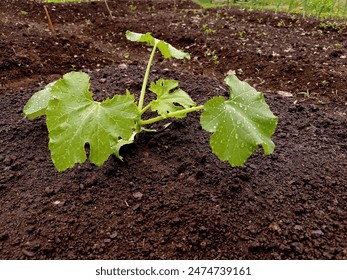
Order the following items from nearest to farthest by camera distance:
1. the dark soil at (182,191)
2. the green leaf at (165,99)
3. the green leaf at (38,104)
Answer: the dark soil at (182,191) < the green leaf at (165,99) < the green leaf at (38,104)

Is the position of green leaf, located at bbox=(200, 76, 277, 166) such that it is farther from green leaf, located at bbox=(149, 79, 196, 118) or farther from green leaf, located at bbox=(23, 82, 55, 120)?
green leaf, located at bbox=(23, 82, 55, 120)

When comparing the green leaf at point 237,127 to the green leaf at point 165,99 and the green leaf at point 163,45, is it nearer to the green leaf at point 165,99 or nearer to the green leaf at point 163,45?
the green leaf at point 165,99

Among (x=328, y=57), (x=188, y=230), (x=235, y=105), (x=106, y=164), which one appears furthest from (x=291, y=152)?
(x=328, y=57)

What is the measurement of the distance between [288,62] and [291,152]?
2.57 meters

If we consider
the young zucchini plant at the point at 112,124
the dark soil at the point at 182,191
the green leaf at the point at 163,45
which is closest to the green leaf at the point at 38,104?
the dark soil at the point at 182,191

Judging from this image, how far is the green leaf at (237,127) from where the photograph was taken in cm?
221

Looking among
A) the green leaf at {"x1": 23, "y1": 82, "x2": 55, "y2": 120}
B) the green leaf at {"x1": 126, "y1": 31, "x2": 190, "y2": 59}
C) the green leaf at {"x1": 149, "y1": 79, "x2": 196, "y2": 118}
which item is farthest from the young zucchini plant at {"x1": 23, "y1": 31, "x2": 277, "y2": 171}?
the green leaf at {"x1": 126, "y1": 31, "x2": 190, "y2": 59}

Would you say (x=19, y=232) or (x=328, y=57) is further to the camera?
(x=328, y=57)

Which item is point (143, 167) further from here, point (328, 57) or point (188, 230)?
point (328, 57)

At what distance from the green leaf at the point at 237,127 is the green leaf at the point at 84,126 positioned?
49 centimetres

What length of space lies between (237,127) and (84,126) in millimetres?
924

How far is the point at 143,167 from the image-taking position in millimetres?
2592

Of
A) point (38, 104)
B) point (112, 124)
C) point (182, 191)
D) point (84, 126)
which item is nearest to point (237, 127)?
point (182, 191)

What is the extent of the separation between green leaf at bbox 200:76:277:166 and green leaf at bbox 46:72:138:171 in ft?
1.60
